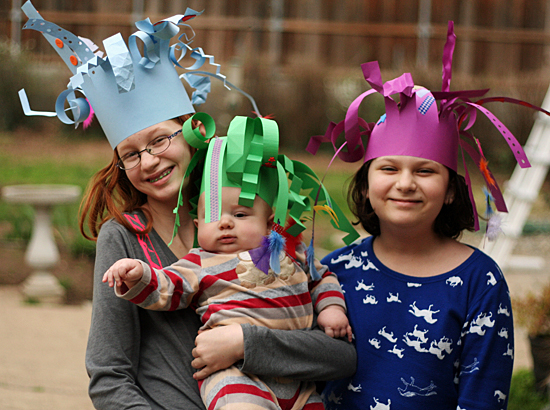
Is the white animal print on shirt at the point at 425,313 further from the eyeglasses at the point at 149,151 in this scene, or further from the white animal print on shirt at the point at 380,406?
the eyeglasses at the point at 149,151

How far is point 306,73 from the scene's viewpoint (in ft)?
37.1

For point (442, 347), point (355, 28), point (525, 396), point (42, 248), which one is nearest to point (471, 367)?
point (442, 347)

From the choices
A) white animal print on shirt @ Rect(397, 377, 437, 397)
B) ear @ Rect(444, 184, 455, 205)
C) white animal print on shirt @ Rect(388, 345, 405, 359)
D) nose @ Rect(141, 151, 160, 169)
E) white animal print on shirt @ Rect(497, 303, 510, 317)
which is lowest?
white animal print on shirt @ Rect(397, 377, 437, 397)

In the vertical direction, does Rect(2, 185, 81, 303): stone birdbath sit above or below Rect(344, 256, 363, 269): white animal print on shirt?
below

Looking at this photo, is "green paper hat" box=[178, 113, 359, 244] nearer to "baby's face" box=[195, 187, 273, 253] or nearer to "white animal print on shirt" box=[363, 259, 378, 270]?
"baby's face" box=[195, 187, 273, 253]

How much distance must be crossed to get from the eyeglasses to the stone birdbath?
4.73 meters

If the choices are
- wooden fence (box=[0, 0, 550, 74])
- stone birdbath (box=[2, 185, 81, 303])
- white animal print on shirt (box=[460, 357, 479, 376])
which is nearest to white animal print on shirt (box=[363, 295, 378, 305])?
white animal print on shirt (box=[460, 357, 479, 376])

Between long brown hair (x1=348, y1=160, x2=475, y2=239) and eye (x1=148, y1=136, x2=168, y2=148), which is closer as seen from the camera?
eye (x1=148, y1=136, x2=168, y2=148)

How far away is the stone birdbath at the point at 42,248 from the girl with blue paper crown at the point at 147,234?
4587mm

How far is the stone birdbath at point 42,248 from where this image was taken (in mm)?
6367

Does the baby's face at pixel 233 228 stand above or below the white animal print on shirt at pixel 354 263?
above

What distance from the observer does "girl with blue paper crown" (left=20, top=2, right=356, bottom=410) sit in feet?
5.97

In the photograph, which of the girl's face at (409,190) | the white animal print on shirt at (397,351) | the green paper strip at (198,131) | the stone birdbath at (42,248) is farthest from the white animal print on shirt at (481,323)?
the stone birdbath at (42,248)

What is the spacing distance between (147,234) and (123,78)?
1.61 ft
